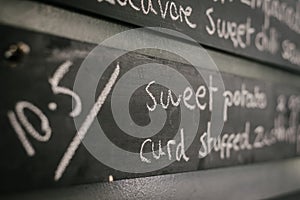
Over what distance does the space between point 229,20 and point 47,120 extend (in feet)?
1.73

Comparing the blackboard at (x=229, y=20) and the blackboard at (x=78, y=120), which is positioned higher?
the blackboard at (x=229, y=20)

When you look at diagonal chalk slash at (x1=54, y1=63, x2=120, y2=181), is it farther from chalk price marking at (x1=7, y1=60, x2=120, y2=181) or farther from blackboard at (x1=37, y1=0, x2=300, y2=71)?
blackboard at (x1=37, y1=0, x2=300, y2=71)

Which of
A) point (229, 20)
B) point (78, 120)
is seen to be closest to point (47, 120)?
point (78, 120)

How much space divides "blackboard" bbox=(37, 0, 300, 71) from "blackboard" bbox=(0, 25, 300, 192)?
0.21 ft

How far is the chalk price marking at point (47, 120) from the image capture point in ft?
1.55

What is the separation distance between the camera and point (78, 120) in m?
0.54

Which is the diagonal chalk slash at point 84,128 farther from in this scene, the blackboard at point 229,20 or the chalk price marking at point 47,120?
the blackboard at point 229,20

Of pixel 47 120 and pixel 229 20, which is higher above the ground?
pixel 229 20

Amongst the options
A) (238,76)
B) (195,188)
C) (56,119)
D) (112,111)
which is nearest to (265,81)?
(238,76)

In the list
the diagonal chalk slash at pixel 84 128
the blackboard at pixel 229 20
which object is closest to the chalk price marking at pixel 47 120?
the diagonal chalk slash at pixel 84 128

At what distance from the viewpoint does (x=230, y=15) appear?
0.87 meters

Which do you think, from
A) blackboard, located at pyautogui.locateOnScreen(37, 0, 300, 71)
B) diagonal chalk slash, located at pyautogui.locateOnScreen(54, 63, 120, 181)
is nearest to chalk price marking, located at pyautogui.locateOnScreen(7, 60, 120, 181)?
diagonal chalk slash, located at pyautogui.locateOnScreen(54, 63, 120, 181)

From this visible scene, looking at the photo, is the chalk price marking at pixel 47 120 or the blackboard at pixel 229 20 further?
the blackboard at pixel 229 20

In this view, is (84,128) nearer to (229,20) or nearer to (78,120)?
(78,120)
